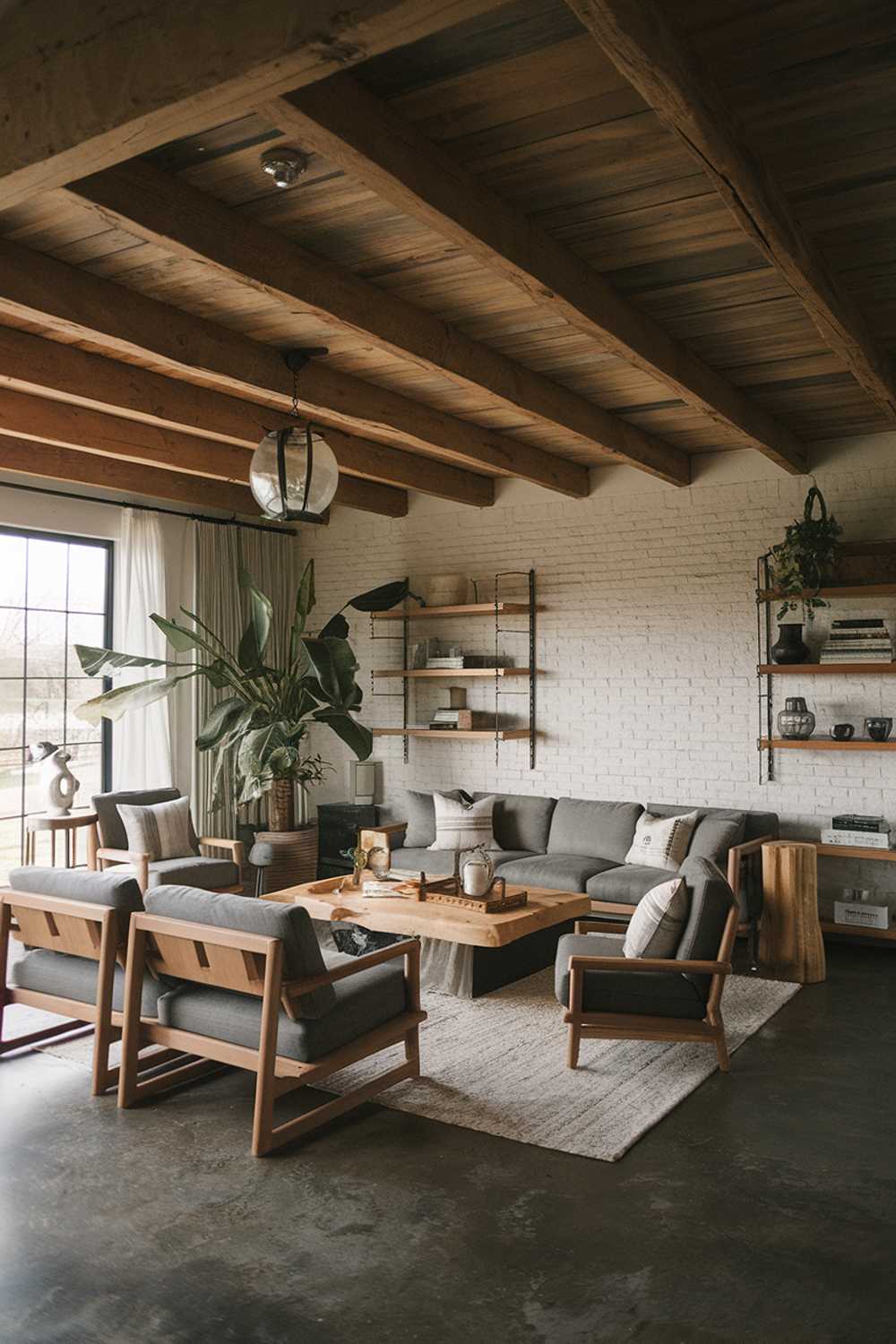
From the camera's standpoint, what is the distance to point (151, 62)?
6.86ft

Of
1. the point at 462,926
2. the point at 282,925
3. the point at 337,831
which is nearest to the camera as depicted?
the point at 282,925

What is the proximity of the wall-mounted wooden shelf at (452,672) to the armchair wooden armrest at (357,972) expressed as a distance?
374cm

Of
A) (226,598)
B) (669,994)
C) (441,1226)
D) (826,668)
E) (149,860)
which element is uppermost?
(226,598)

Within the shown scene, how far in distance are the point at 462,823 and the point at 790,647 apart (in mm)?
2530

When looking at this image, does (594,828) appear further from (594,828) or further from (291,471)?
(291,471)

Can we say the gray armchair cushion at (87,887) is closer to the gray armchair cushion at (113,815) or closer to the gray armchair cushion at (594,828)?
the gray armchair cushion at (113,815)

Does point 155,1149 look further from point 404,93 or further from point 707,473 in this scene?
point 707,473

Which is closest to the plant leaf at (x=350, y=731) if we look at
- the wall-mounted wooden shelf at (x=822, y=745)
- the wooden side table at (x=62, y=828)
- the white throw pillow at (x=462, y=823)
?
the white throw pillow at (x=462, y=823)

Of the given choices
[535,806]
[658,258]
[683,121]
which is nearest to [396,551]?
[535,806]

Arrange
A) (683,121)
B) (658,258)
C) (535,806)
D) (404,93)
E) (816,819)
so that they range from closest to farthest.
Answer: (683,121) < (404,93) < (658,258) < (816,819) < (535,806)

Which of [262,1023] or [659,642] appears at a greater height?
[659,642]

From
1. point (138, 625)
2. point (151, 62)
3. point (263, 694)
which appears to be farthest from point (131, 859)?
point (151, 62)

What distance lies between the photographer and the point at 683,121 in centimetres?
255

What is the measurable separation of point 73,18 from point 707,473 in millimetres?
5669
